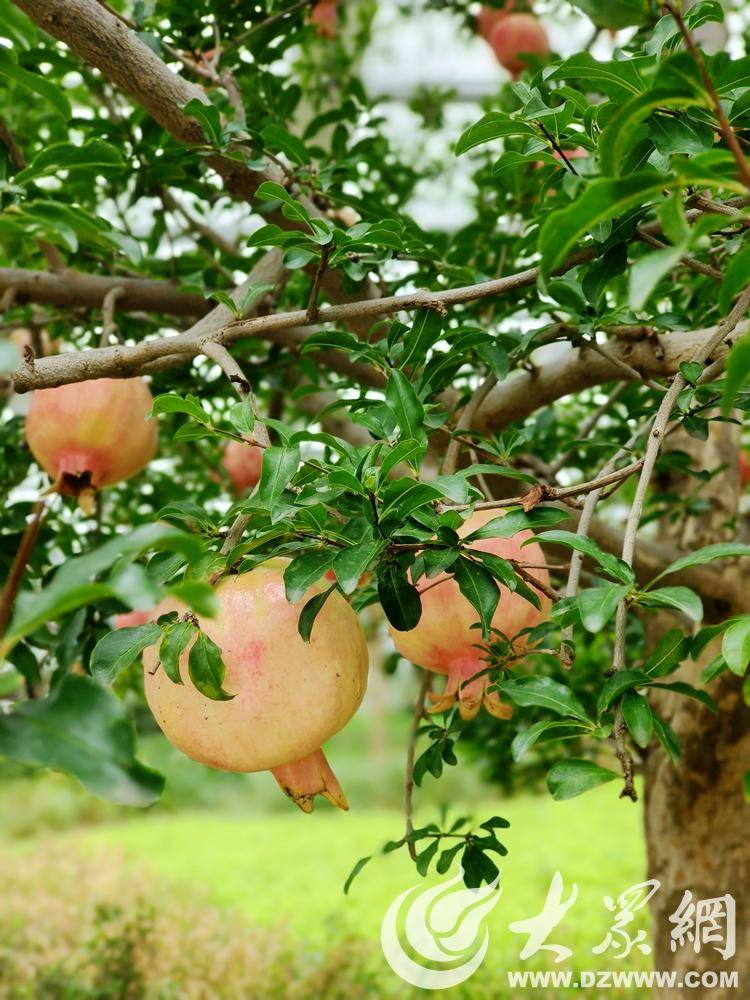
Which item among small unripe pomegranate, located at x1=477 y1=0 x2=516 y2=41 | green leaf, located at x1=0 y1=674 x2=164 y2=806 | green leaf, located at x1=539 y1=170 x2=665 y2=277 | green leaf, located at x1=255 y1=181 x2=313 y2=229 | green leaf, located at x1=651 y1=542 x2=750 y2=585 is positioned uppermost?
small unripe pomegranate, located at x1=477 y1=0 x2=516 y2=41

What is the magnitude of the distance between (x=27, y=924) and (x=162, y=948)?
30.5 inches

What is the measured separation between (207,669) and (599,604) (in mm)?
246

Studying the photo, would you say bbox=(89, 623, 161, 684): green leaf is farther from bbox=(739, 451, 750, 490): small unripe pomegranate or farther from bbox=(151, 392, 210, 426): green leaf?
bbox=(739, 451, 750, 490): small unripe pomegranate

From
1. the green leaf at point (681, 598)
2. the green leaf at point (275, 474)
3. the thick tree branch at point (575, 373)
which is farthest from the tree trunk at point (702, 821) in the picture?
the green leaf at point (275, 474)

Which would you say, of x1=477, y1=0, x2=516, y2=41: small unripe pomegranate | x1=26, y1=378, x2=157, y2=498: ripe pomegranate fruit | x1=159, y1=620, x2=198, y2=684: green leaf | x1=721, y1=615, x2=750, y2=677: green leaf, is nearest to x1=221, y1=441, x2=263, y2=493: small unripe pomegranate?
x1=26, y1=378, x2=157, y2=498: ripe pomegranate fruit

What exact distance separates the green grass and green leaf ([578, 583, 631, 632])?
6.70 feet

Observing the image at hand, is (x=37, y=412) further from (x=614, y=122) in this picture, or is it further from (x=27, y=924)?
(x=27, y=924)

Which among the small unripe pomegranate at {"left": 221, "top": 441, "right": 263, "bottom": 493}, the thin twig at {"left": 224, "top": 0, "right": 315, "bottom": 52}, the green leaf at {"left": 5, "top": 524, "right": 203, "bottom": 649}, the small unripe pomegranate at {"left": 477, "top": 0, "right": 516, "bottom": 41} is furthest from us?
the small unripe pomegranate at {"left": 477, "top": 0, "right": 516, "bottom": 41}

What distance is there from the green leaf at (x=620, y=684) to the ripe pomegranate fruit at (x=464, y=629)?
160 mm

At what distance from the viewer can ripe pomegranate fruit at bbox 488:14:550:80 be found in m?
1.75

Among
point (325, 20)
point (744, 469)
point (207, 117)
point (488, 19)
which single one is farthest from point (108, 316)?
point (744, 469)

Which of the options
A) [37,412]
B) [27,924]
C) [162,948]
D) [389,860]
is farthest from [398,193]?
[389,860]

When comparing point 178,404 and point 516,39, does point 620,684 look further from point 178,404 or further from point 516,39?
point 516,39

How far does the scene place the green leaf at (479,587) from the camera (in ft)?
2.10
